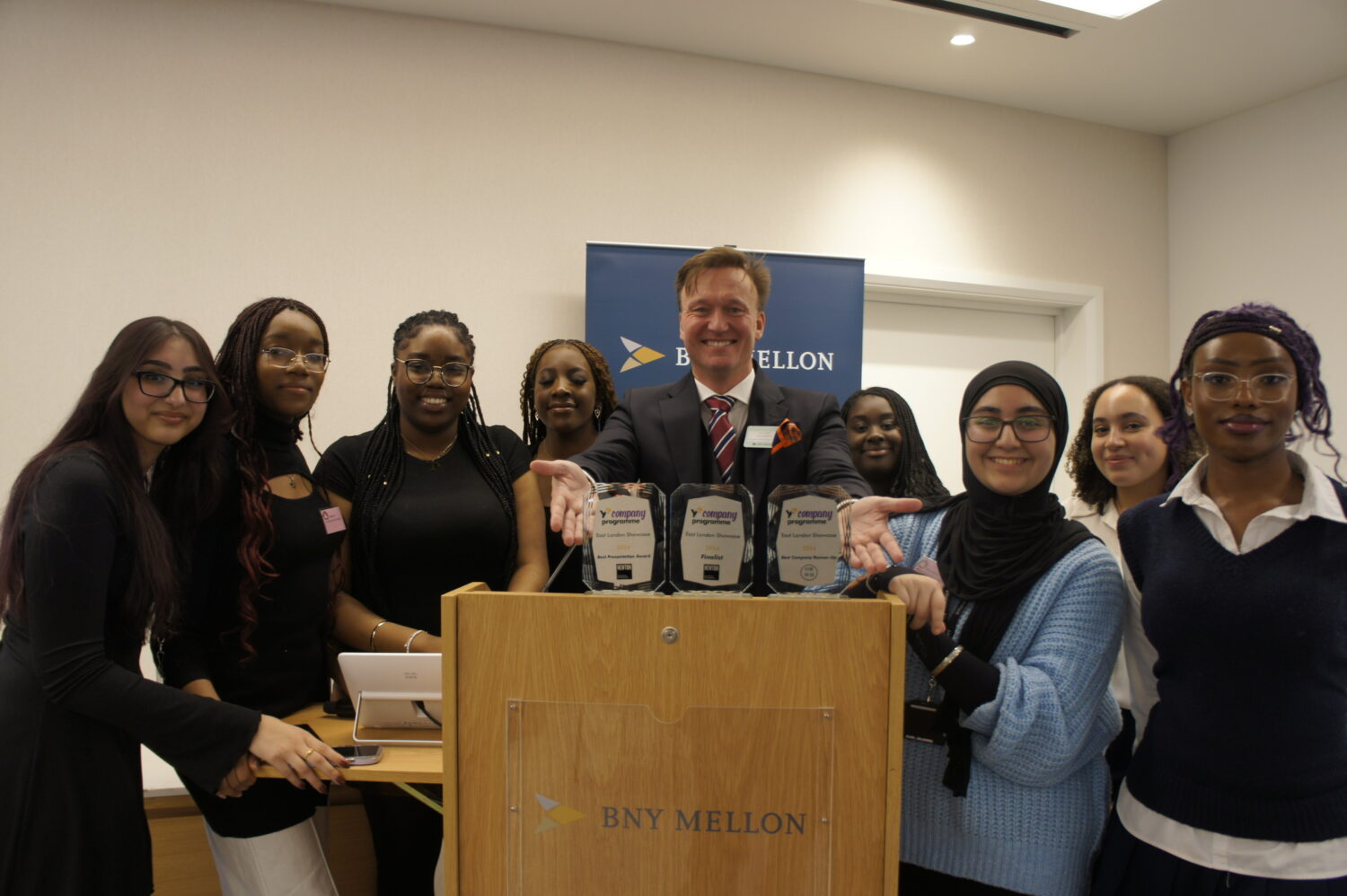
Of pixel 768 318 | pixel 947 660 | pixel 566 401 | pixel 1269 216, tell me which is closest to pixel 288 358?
pixel 566 401

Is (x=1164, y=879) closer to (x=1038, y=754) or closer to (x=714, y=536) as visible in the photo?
(x=1038, y=754)

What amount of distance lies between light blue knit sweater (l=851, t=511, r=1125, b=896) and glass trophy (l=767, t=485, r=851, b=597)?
1.54ft

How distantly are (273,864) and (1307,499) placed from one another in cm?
204

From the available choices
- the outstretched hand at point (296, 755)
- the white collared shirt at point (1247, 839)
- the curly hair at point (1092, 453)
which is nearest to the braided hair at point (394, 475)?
the outstretched hand at point (296, 755)

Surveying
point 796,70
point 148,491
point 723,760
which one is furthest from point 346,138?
point 723,760

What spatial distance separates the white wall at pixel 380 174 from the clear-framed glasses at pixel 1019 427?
226 centimetres

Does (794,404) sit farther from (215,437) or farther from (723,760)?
(215,437)

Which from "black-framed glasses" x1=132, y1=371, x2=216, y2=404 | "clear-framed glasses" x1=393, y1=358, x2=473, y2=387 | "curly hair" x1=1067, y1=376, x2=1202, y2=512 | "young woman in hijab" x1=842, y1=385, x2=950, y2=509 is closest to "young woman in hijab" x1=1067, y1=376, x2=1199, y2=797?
"curly hair" x1=1067, y1=376, x2=1202, y2=512

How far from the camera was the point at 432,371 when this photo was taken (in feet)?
6.91

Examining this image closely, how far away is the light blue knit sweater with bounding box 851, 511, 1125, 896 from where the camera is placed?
1.36m

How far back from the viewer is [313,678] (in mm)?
1914

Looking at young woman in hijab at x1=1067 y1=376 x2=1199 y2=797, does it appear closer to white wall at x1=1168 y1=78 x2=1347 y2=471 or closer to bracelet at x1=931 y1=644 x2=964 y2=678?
bracelet at x1=931 y1=644 x2=964 y2=678

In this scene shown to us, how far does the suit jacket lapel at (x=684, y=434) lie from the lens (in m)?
1.68

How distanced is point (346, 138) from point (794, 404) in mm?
2888
